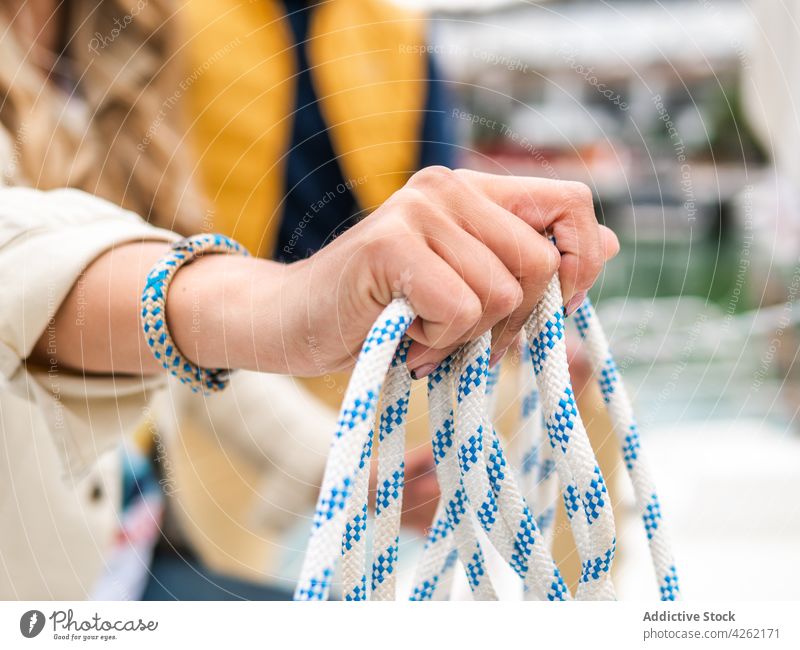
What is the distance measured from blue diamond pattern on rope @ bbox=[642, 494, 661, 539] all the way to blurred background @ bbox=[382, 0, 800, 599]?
147mm

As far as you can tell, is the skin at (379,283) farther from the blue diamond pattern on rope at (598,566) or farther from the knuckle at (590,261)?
the blue diamond pattern on rope at (598,566)

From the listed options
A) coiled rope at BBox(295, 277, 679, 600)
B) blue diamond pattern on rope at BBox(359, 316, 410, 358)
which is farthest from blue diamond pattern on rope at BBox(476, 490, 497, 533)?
blue diamond pattern on rope at BBox(359, 316, 410, 358)

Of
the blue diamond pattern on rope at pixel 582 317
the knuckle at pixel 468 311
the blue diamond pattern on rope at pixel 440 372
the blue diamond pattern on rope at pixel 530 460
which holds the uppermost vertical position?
the blue diamond pattern on rope at pixel 582 317

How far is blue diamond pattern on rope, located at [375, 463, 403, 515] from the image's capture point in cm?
36

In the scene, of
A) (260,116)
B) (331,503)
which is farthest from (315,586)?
(260,116)

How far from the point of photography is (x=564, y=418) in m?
0.34

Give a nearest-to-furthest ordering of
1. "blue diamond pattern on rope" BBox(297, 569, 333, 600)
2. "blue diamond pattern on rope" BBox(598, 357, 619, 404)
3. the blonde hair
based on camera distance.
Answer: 1. "blue diamond pattern on rope" BBox(297, 569, 333, 600)
2. "blue diamond pattern on rope" BBox(598, 357, 619, 404)
3. the blonde hair

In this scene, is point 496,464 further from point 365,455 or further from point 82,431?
point 82,431

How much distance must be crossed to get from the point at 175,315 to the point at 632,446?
251 millimetres

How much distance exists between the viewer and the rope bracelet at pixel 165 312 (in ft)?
1.23

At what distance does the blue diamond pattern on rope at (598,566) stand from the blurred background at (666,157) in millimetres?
188

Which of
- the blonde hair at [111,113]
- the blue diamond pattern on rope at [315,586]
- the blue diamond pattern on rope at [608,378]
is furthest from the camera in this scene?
the blonde hair at [111,113]

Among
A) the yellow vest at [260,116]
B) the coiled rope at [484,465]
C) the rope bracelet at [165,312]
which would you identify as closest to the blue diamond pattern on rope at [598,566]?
the coiled rope at [484,465]

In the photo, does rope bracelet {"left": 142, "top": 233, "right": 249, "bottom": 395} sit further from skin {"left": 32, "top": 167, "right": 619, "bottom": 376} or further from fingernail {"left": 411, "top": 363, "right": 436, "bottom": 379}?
fingernail {"left": 411, "top": 363, "right": 436, "bottom": 379}
